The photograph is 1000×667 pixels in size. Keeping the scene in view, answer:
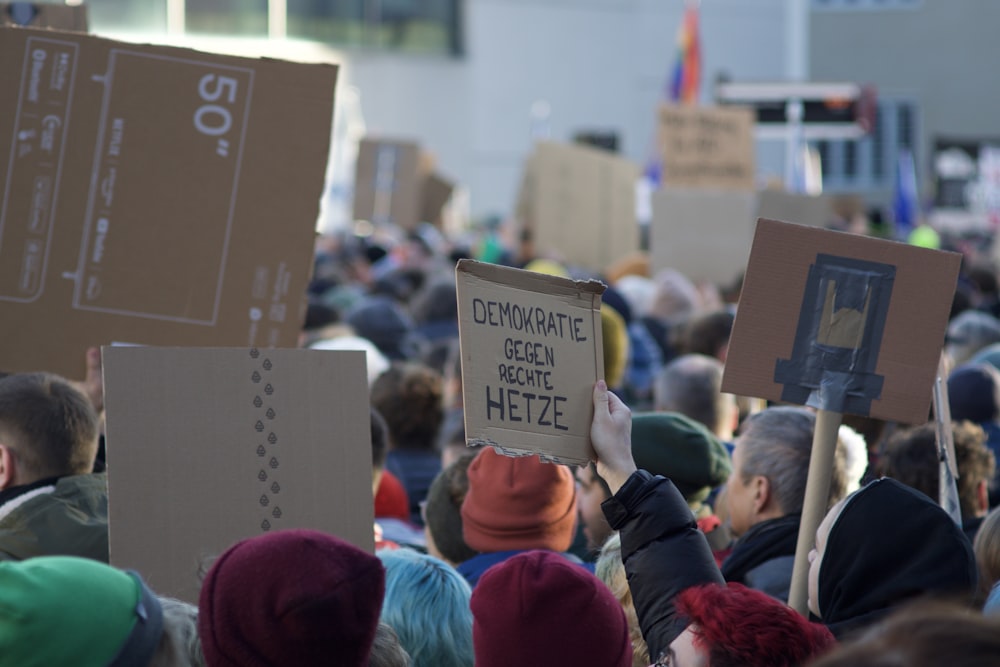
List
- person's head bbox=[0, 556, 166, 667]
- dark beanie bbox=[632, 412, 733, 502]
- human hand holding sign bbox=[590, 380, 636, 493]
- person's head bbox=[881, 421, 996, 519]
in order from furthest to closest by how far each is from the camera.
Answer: person's head bbox=[881, 421, 996, 519] → dark beanie bbox=[632, 412, 733, 502] → human hand holding sign bbox=[590, 380, 636, 493] → person's head bbox=[0, 556, 166, 667]

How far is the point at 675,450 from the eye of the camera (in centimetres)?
376

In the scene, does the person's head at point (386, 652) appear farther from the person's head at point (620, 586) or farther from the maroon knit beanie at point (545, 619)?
the person's head at point (620, 586)

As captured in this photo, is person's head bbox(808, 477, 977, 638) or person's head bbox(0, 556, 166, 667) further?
person's head bbox(808, 477, 977, 638)

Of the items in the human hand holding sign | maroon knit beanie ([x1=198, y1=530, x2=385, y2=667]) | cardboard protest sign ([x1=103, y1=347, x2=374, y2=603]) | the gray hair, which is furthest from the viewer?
the gray hair

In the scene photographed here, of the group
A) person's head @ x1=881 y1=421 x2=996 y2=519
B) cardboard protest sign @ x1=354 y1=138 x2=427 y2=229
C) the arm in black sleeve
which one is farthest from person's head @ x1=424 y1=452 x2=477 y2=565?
cardboard protest sign @ x1=354 y1=138 x2=427 y2=229

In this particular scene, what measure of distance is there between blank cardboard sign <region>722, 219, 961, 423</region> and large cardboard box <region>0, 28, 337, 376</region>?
1.61 meters

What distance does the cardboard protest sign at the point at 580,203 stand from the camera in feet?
37.7

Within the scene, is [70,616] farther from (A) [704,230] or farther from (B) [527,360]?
(A) [704,230]

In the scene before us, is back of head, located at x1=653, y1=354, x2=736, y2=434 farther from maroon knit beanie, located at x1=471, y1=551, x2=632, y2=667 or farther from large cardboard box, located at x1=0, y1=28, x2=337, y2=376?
maroon knit beanie, located at x1=471, y1=551, x2=632, y2=667

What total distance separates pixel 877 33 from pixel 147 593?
127 feet

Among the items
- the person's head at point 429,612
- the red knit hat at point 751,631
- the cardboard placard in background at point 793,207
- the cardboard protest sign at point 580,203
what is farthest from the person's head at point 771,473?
the cardboard protest sign at point 580,203

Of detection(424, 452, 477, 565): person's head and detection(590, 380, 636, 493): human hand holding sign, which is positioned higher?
detection(590, 380, 636, 493): human hand holding sign

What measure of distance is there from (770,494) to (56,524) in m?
1.80

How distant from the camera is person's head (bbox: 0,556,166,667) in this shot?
1.88 m
